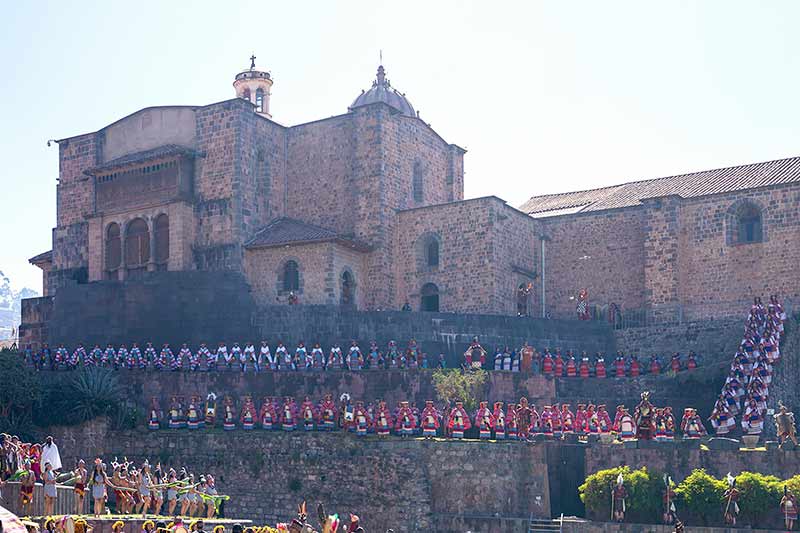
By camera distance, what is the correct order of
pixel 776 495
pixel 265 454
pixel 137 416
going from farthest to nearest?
pixel 137 416, pixel 265 454, pixel 776 495

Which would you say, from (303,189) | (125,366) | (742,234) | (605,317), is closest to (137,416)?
(125,366)

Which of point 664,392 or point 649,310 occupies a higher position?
point 649,310

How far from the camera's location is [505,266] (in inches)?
1689

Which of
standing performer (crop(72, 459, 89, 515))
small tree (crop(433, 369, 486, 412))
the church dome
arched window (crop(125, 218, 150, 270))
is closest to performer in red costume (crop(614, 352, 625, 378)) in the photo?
Result: small tree (crop(433, 369, 486, 412))

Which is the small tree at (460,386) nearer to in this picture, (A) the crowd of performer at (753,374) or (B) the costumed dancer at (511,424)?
(B) the costumed dancer at (511,424)

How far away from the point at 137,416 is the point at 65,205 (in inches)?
570

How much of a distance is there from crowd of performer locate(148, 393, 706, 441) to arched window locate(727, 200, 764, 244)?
9.35 m

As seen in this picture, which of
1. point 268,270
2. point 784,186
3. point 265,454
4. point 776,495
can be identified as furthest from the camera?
point 268,270

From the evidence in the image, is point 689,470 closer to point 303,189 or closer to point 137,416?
point 137,416

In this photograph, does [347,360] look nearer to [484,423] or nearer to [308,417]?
[308,417]

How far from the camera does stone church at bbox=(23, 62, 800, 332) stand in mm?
Result: 41281

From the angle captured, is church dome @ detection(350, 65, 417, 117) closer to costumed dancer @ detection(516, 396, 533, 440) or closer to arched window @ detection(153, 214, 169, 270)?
arched window @ detection(153, 214, 169, 270)

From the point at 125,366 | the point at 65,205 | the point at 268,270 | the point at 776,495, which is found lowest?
the point at 776,495

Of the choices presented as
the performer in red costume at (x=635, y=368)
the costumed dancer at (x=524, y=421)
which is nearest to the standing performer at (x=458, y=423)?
the costumed dancer at (x=524, y=421)
